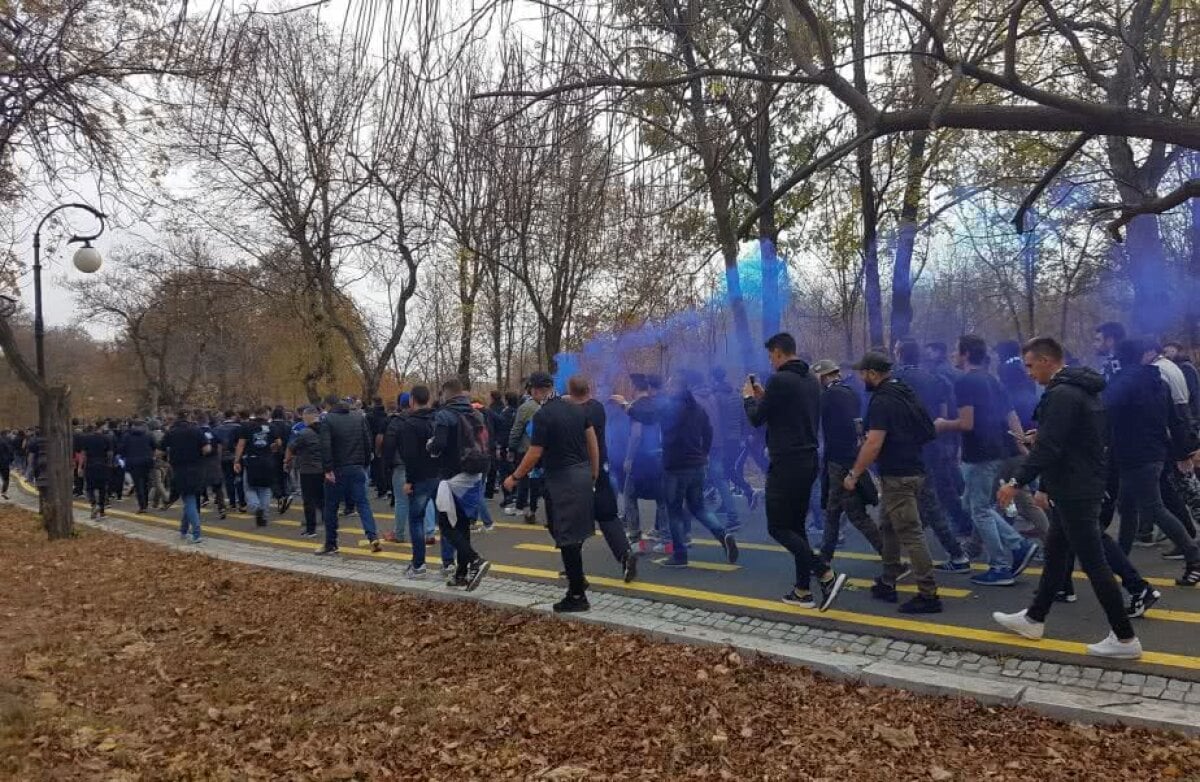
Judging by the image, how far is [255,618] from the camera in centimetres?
705

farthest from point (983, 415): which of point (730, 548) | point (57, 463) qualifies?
point (57, 463)

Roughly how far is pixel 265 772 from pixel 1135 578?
5.60 m

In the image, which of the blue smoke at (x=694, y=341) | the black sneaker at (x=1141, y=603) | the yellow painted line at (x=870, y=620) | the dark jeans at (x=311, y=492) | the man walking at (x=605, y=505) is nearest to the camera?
the yellow painted line at (x=870, y=620)

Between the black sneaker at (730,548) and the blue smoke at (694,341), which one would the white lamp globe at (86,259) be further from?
the black sneaker at (730,548)

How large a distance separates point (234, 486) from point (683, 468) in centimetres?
1148

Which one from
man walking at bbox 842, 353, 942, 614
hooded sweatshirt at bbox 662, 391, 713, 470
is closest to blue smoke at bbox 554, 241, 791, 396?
hooded sweatshirt at bbox 662, 391, 713, 470

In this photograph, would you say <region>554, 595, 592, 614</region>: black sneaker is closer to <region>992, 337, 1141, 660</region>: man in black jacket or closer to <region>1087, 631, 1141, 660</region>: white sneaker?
<region>992, 337, 1141, 660</region>: man in black jacket

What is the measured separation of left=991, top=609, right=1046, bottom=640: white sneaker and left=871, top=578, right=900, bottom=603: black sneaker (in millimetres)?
1089

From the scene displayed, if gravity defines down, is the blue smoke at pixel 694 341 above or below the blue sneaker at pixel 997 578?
above

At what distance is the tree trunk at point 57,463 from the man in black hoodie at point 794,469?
36.4ft

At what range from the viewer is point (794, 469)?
20.4 ft

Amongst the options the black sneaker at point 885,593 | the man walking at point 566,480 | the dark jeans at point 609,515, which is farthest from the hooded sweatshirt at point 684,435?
the black sneaker at point 885,593

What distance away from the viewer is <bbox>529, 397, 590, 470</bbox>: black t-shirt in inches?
252

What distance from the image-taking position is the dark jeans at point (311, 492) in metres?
11.2
